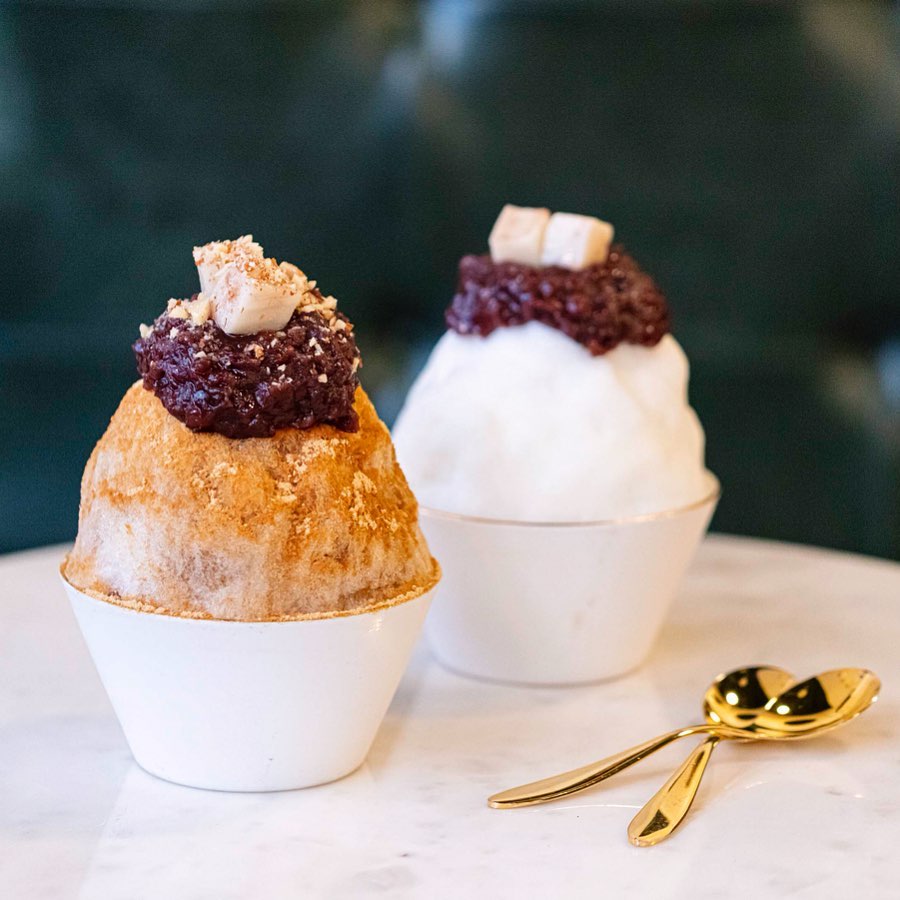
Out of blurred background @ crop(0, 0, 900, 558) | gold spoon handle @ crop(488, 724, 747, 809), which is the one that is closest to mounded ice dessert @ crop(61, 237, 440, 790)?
gold spoon handle @ crop(488, 724, 747, 809)

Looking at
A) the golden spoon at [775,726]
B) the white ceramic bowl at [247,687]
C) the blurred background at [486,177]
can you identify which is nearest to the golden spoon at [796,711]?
the golden spoon at [775,726]

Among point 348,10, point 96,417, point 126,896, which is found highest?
point 348,10

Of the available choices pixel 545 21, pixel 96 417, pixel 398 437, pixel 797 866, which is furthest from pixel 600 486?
pixel 545 21

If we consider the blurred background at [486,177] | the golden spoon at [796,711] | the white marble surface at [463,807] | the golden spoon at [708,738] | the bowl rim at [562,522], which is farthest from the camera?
the blurred background at [486,177]

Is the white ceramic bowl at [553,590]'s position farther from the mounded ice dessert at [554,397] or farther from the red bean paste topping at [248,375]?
the red bean paste topping at [248,375]

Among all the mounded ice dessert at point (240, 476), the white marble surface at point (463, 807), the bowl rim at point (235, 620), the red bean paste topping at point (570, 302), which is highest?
the red bean paste topping at point (570, 302)

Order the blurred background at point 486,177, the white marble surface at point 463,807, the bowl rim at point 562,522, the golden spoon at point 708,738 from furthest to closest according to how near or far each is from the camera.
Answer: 1. the blurred background at point 486,177
2. the bowl rim at point 562,522
3. the golden spoon at point 708,738
4. the white marble surface at point 463,807

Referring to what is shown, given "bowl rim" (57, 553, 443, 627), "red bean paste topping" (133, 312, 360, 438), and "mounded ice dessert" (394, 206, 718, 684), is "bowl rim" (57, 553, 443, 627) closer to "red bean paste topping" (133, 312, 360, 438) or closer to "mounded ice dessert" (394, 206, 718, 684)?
"red bean paste topping" (133, 312, 360, 438)

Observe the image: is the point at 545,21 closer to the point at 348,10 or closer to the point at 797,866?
the point at 348,10
